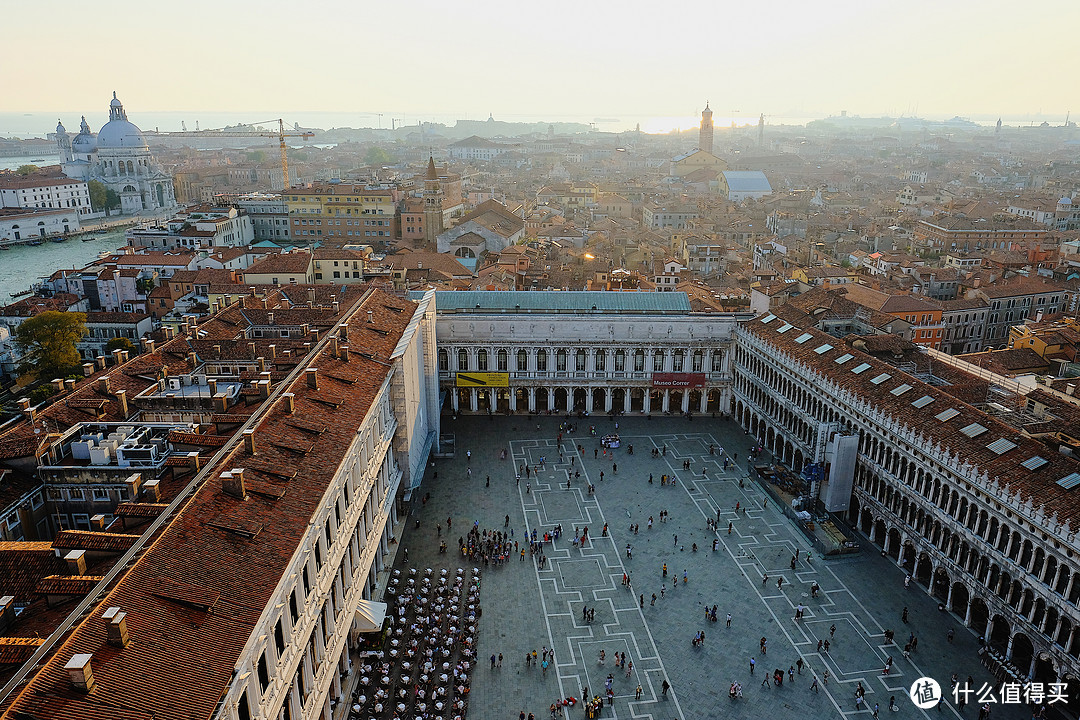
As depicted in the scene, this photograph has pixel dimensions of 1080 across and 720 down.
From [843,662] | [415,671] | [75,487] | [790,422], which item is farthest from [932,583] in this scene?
[75,487]

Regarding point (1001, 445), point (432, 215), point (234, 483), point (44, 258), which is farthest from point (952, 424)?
point (44, 258)

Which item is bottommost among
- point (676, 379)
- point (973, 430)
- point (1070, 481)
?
→ point (676, 379)

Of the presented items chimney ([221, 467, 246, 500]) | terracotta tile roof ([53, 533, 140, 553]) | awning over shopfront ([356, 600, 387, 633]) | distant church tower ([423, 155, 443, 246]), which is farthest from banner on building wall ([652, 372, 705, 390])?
distant church tower ([423, 155, 443, 246])

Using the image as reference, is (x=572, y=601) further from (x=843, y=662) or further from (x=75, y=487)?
(x=75, y=487)

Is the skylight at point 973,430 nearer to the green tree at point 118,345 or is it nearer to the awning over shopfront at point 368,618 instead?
the awning over shopfront at point 368,618

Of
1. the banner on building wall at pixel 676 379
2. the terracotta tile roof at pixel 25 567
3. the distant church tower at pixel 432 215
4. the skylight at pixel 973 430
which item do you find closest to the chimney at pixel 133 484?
the terracotta tile roof at pixel 25 567

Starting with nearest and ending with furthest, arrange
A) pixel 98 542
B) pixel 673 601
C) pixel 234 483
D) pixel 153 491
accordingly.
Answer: pixel 98 542
pixel 234 483
pixel 153 491
pixel 673 601

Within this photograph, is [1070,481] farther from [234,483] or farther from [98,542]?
[98,542]
